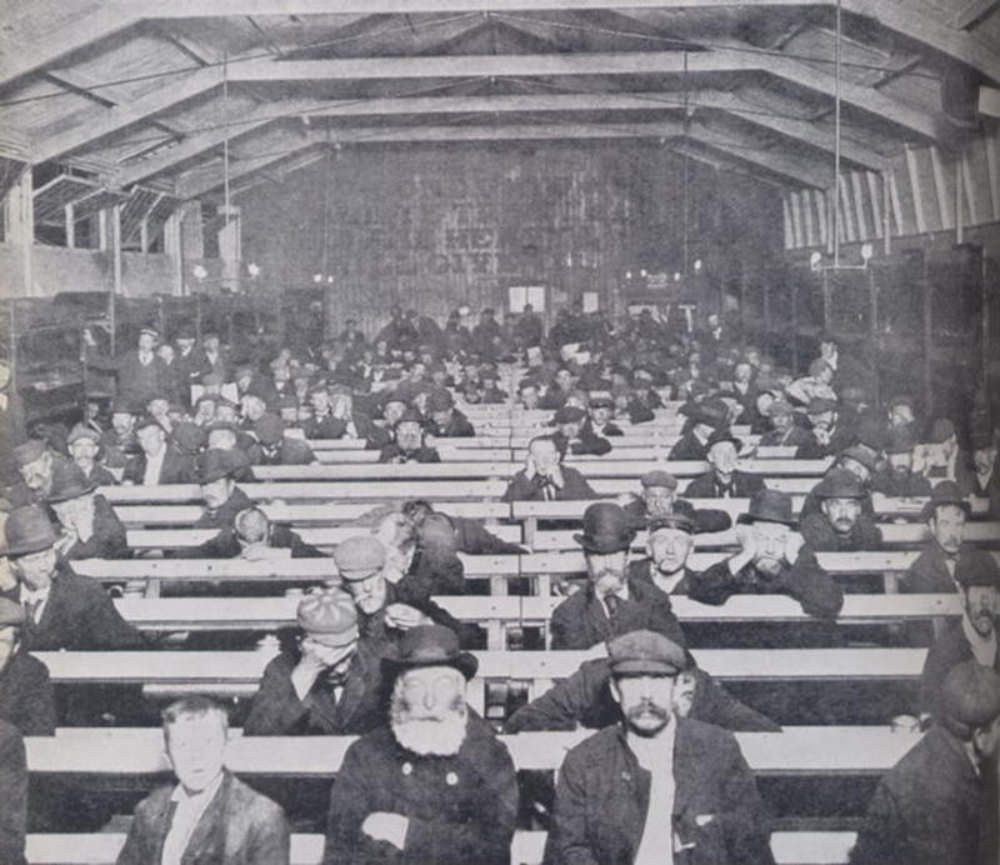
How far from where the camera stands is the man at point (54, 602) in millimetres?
4402

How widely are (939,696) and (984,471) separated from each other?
3829 mm

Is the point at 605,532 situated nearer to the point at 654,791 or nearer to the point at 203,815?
the point at 654,791

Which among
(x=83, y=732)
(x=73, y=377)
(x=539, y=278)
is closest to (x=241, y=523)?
(x=83, y=732)

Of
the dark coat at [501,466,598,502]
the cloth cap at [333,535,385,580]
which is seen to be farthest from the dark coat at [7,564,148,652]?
the dark coat at [501,466,598,502]

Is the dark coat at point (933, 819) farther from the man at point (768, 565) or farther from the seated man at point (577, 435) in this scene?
the seated man at point (577, 435)

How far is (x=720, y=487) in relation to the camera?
284 inches

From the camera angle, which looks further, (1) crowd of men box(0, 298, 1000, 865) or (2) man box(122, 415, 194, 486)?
(2) man box(122, 415, 194, 486)

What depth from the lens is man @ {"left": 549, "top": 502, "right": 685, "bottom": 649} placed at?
4180 millimetres

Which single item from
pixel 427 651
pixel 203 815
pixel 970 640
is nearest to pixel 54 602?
pixel 203 815

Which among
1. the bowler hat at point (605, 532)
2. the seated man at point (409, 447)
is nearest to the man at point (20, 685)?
the bowler hat at point (605, 532)

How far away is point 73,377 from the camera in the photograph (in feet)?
35.0

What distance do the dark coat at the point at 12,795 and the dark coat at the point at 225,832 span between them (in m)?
0.37

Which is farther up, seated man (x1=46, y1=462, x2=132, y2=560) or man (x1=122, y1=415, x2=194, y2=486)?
man (x1=122, y1=415, x2=194, y2=486)

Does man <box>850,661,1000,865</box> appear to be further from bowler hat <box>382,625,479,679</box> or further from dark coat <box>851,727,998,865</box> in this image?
bowler hat <box>382,625,479,679</box>
